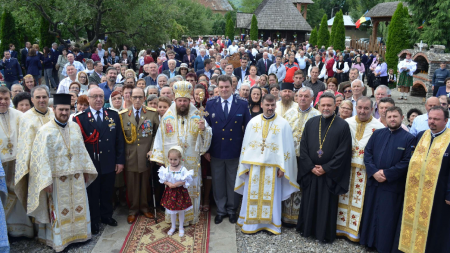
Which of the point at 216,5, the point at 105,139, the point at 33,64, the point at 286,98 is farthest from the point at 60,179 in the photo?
the point at 216,5

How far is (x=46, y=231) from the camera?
16.6 feet

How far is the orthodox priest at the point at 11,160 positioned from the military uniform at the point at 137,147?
55.9 inches

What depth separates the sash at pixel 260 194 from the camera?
544cm

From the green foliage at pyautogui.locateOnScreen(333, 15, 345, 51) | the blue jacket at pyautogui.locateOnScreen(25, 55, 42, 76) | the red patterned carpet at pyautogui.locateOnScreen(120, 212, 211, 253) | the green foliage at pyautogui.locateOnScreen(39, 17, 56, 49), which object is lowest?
the red patterned carpet at pyautogui.locateOnScreen(120, 212, 211, 253)

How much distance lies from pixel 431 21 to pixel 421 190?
17.0 m

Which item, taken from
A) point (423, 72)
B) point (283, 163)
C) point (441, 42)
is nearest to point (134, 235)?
point (283, 163)

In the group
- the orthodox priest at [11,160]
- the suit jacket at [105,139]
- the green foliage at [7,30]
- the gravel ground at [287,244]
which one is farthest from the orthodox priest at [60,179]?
the green foliage at [7,30]

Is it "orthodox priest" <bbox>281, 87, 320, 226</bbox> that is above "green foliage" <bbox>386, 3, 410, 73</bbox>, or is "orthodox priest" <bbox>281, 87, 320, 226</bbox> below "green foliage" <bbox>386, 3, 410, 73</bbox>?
below

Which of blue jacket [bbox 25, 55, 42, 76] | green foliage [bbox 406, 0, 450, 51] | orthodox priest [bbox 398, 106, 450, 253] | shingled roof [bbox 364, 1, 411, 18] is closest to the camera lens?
orthodox priest [bbox 398, 106, 450, 253]

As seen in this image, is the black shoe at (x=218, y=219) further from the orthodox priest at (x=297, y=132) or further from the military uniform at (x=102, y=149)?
the military uniform at (x=102, y=149)

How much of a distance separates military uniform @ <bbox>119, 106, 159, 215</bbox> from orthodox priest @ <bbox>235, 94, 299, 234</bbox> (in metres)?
1.46

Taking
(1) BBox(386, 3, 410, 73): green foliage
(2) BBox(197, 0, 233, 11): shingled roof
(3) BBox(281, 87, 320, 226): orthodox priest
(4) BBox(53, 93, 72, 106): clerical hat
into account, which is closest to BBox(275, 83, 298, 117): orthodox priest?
(3) BBox(281, 87, 320, 226): orthodox priest

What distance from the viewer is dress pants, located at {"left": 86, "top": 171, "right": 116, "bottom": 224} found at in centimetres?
542

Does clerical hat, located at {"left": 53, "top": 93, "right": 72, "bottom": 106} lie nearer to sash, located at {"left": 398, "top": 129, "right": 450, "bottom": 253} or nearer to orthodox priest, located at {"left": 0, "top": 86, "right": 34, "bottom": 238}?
orthodox priest, located at {"left": 0, "top": 86, "right": 34, "bottom": 238}
